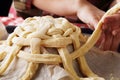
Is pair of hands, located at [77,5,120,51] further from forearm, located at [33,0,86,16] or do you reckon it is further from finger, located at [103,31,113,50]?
forearm, located at [33,0,86,16]

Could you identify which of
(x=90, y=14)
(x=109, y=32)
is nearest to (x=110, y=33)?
(x=109, y=32)

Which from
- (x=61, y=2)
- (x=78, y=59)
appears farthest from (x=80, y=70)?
(x=61, y=2)

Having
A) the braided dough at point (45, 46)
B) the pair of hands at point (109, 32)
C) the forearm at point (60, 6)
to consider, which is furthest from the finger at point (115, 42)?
the forearm at point (60, 6)

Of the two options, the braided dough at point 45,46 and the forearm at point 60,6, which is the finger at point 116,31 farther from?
the forearm at point 60,6

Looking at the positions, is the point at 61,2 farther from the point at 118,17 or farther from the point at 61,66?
the point at 61,66

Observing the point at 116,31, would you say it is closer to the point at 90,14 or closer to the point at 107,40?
the point at 107,40
